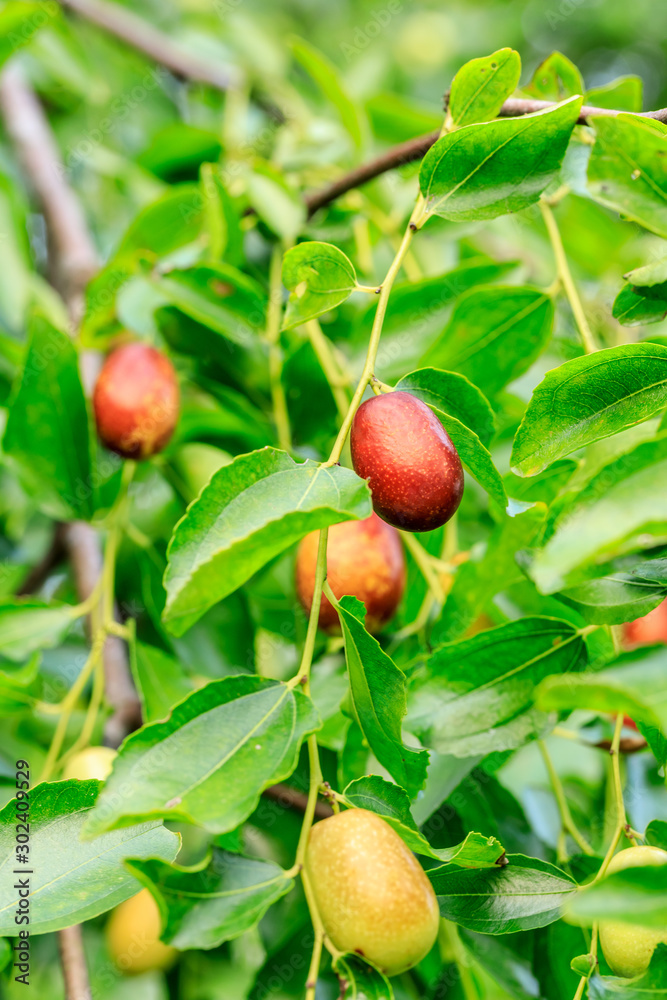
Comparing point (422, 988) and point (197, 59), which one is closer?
point (422, 988)

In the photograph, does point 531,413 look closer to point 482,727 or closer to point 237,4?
point 482,727

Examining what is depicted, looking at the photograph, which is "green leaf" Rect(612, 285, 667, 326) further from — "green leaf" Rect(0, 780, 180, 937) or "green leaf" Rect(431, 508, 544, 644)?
"green leaf" Rect(0, 780, 180, 937)

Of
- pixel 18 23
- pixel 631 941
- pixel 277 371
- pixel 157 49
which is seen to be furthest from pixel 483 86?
pixel 157 49

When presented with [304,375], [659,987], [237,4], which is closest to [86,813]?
[659,987]

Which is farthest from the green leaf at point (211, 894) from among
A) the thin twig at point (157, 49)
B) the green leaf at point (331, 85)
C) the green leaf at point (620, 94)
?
the thin twig at point (157, 49)

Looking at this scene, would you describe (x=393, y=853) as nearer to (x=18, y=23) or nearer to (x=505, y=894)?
(x=505, y=894)

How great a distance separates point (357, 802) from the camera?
2.11 feet

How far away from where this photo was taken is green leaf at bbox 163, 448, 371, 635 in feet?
1.80

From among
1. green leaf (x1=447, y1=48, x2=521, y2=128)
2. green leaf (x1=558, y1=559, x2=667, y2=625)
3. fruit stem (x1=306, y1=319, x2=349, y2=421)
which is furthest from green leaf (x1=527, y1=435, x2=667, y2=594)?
fruit stem (x1=306, y1=319, x2=349, y2=421)

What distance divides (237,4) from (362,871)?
2.43m

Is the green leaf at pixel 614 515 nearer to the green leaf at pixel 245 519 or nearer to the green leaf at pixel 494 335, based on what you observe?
the green leaf at pixel 245 519

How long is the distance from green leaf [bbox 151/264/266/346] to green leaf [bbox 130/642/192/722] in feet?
1.24

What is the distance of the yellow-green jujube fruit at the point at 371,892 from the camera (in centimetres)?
62

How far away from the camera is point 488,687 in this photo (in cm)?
70
